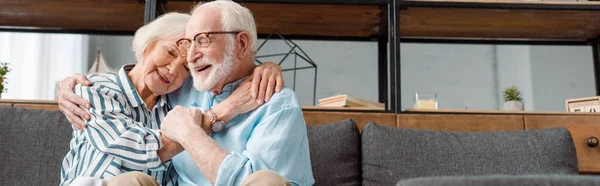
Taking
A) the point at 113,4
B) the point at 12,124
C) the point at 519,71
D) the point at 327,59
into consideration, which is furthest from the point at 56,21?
the point at 519,71

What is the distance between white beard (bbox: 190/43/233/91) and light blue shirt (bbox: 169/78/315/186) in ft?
0.19

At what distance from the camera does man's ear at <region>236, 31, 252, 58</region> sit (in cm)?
169

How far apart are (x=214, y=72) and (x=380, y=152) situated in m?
0.66

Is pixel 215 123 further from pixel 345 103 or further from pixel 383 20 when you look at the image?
pixel 383 20

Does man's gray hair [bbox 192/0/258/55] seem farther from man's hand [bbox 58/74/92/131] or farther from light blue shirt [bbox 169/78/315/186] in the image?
man's hand [bbox 58/74/92/131]

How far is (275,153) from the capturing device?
146 cm

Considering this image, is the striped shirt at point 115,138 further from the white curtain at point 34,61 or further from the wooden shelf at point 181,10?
the white curtain at point 34,61

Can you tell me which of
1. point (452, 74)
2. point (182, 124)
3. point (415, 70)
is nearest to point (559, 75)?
point (452, 74)

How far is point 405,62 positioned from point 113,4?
14.8 feet

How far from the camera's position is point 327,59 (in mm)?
6504

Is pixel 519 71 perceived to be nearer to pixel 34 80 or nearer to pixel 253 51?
pixel 34 80

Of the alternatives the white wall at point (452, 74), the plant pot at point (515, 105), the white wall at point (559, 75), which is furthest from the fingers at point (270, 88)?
the white wall at point (452, 74)

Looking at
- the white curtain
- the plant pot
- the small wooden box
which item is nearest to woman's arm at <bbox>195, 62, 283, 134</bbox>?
the plant pot

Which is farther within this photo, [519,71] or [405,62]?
[405,62]
